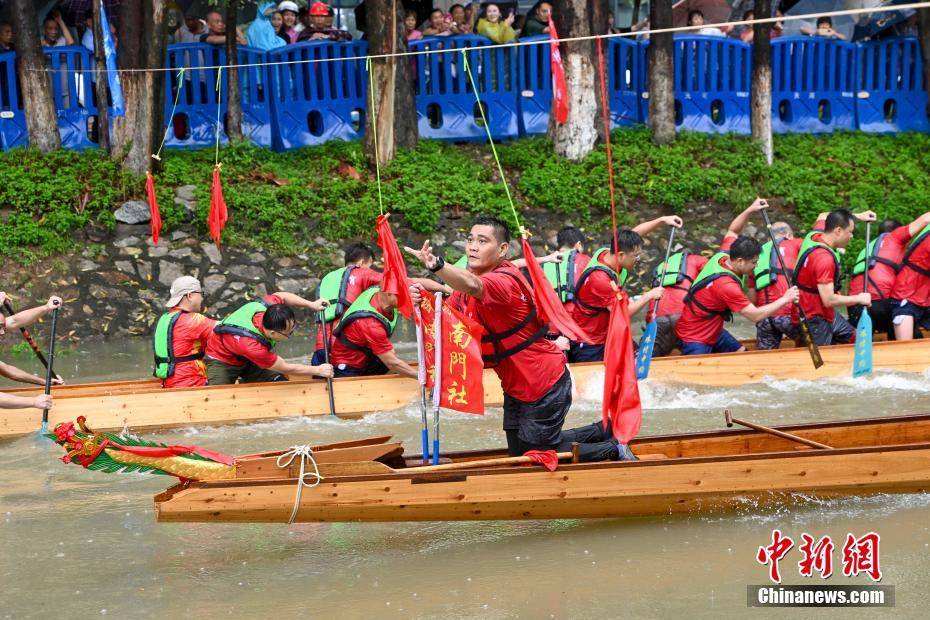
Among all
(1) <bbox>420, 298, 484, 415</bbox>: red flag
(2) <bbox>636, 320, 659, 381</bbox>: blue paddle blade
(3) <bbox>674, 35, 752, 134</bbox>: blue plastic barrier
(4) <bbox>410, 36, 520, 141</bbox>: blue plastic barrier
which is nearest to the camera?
(1) <bbox>420, 298, 484, 415</bbox>: red flag

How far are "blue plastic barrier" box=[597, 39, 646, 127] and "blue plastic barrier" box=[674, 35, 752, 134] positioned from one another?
1.94ft

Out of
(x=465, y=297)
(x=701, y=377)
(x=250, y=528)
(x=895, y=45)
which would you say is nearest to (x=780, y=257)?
(x=701, y=377)

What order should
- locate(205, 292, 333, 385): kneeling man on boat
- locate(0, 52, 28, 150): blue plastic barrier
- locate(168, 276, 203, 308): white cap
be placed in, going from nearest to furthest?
locate(205, 292, 333, 385): kneeling man on boat, locate(168, 276, 203, 308): white cap, locate(0, 52, 28, 150): blue plastic barrier

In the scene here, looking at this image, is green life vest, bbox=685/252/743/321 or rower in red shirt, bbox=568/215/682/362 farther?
green life vest, bbox=685/252/743/321

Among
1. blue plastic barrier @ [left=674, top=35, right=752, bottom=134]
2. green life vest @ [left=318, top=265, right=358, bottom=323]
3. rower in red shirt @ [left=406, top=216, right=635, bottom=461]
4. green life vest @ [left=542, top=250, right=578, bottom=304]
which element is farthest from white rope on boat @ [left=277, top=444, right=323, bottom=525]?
blue plastic barrier @ [left=674, top=35, right=752, bottom=134]

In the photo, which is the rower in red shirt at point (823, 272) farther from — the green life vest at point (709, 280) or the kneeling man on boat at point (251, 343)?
the kneeling man on boat at point (251, 343)

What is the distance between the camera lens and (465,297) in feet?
23.5

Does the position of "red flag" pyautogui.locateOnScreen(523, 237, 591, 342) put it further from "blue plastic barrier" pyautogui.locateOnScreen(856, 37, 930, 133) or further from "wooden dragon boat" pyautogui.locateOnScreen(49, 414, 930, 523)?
"blue plastic barrier" pyautogui.locateOnScreen(856, 37, 930, 133)

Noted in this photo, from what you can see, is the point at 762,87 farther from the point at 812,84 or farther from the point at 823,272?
the point at 823,272

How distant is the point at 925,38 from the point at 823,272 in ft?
32.9

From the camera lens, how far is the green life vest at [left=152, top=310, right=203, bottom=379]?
10180mm

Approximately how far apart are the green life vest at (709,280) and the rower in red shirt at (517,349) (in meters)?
3.69

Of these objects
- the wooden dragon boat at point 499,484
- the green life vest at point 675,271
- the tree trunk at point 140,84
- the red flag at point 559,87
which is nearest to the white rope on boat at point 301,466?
the wooden dragon boat at point 499,484

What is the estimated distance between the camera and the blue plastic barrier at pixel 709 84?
1823 centimetres
